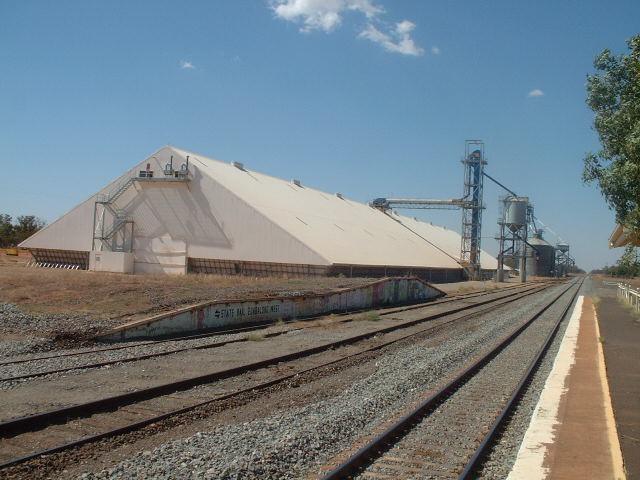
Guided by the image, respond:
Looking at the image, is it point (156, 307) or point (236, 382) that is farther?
point (156, 307)

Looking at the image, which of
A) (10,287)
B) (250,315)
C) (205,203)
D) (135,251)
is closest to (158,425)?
(250,315)

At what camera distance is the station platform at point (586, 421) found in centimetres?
614

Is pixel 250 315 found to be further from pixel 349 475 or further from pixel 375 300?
pixel 349 475

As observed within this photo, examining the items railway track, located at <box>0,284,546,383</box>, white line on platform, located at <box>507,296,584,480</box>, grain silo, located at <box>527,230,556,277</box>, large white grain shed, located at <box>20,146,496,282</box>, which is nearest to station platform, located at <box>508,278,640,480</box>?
white line on platform, located at <box>507,296,584,480</box>

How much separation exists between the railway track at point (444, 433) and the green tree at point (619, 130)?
456 cm

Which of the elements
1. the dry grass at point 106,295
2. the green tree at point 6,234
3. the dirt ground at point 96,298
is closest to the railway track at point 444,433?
the dirt ground at point 96,298

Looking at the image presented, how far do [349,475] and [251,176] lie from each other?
157 feet

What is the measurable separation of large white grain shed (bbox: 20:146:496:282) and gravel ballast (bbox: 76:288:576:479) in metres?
28.6

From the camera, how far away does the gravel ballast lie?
5652 mm

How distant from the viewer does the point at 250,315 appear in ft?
65.8

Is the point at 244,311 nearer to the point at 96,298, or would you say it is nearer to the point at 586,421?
the point at 96,298

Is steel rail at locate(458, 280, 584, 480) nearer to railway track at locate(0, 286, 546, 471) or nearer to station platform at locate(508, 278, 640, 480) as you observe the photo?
station platform at locate(508, 278, 640, 480)

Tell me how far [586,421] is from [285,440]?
4431mm

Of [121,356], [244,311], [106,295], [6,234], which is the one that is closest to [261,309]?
[244,311]
